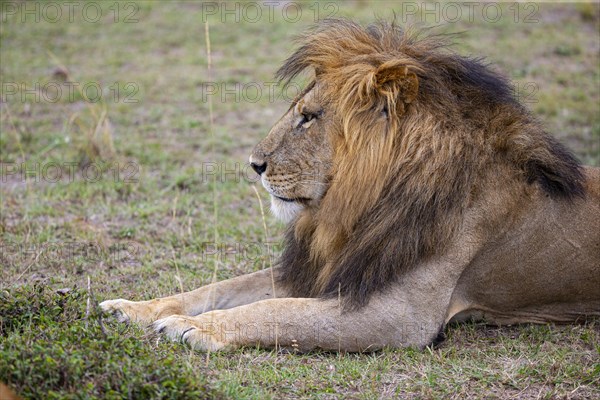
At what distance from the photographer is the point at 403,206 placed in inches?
176

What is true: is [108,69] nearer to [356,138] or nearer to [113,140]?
[113,140]

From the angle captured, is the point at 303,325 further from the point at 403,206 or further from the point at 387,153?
the point at 387,153

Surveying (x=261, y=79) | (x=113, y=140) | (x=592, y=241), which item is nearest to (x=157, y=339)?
(x=592, y=241)

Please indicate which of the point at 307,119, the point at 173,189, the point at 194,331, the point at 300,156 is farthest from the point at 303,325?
the point at 173,189

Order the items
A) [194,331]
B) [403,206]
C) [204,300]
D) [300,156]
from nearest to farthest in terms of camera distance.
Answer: [194,331] → [403,206] → [300,156] → [204,300]

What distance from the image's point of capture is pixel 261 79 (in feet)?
34.6

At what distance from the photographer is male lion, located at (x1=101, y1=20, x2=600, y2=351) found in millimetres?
4453

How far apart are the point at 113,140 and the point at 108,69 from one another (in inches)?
103

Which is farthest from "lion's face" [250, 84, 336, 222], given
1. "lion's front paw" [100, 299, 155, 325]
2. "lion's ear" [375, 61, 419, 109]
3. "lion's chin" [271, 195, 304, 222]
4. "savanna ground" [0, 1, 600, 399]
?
"lion's front paw" [100, 299, 155, 325]

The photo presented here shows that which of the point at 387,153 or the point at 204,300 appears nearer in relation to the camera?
the point at 387,153

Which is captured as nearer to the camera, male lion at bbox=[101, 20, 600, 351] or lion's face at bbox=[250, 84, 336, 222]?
male lion at bbox=[101, 20, 600, 351]

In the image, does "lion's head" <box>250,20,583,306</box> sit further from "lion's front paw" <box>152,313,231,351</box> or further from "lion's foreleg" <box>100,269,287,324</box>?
"lion's front paw" <box>152,313,231,351</box>

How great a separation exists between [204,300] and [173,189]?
259 centimetres

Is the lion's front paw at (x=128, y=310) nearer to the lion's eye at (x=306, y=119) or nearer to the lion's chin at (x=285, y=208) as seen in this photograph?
the lion's chin at (x=285, y=208)
